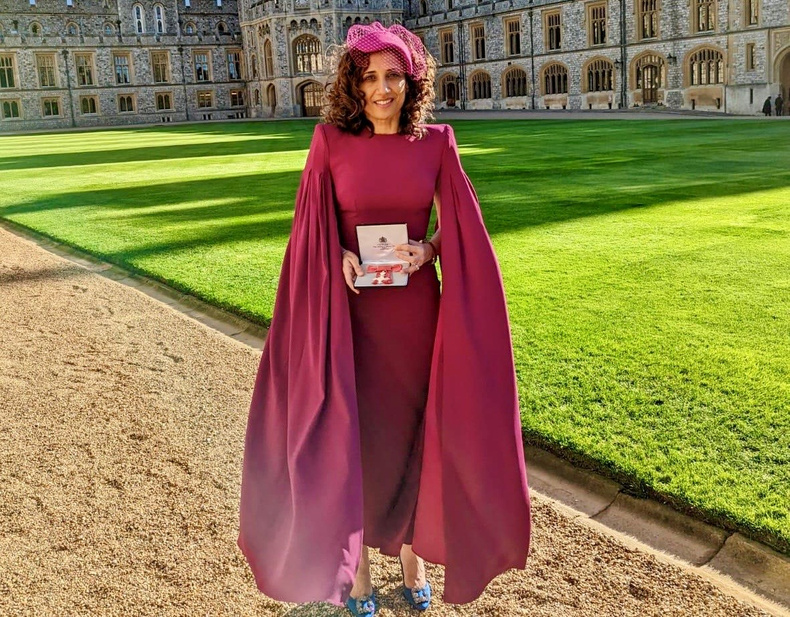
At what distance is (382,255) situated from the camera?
238 cm

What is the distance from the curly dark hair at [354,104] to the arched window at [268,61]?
151ft

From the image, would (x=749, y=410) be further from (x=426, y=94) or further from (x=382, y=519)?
(x=426, y=94)

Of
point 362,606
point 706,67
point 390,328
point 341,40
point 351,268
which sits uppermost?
point 341,40

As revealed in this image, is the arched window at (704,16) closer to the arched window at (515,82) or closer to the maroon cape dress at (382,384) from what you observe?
the arched window at (515,82)

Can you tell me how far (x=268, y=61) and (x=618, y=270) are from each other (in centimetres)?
4335

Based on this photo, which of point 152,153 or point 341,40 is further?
point 341,40

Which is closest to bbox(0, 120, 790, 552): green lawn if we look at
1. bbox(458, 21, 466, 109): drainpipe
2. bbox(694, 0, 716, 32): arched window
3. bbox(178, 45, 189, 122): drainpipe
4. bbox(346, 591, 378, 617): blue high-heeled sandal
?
bbox(346, 591, 378, 617): blue high-heeled sandal

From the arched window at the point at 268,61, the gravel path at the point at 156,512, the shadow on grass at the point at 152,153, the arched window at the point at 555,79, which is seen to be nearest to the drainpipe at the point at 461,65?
the arched window at the point at 555,79

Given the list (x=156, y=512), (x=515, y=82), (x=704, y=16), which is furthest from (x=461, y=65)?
(x=156, y=512)

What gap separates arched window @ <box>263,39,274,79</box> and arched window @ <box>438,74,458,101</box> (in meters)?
9.73

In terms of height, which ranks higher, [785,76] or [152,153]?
[785,76]

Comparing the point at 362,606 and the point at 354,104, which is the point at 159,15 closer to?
the point at 354,104

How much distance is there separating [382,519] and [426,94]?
1302 mm

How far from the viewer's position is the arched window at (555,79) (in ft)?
119
